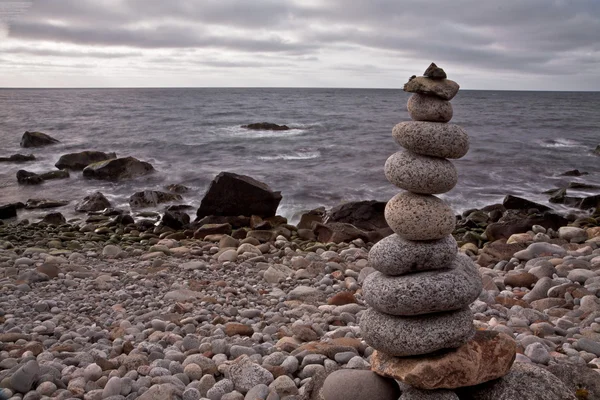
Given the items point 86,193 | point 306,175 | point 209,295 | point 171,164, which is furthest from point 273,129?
point 209,295

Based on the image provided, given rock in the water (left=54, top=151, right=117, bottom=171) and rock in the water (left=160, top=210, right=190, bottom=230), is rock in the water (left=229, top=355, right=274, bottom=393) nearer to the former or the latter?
rock in the water (left=160, top=210, right=190, bottom=230)

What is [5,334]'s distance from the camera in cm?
646

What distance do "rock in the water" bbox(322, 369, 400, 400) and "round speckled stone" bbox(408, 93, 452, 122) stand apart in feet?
7.18

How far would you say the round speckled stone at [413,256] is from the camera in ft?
14.9

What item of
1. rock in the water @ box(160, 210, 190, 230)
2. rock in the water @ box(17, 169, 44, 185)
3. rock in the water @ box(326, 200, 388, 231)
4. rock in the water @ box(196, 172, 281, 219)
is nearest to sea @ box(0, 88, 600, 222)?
rock in the water @ box(17, 169, 44, 185)

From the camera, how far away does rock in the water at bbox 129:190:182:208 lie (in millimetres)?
17812

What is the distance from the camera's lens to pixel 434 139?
451 cm

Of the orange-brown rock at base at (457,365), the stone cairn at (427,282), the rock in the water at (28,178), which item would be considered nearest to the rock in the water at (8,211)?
the rock in the water at (28,178)

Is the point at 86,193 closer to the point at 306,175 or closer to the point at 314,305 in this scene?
the point at 306,175

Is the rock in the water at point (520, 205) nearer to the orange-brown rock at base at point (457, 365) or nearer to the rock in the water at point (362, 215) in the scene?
the rock in the water at point (362, 215)

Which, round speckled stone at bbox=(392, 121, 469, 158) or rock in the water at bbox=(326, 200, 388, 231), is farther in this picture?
rock in the water at bbox=(326, 200, 388, 231)

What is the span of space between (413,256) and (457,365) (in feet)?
2.99

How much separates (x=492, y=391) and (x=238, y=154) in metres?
25.9

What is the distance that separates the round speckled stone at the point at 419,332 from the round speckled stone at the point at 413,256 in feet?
1.27
